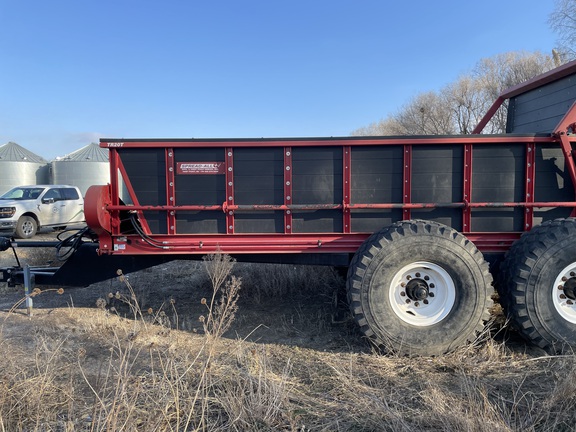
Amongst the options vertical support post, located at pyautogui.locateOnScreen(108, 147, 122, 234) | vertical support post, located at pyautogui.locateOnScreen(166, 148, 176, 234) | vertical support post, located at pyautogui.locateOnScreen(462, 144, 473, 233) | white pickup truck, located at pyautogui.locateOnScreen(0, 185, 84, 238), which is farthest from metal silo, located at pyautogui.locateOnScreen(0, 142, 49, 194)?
vertical support post, located at pyautogui.locateOnScreen(462, 144, 473, 233)

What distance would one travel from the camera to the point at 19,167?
31797 mm

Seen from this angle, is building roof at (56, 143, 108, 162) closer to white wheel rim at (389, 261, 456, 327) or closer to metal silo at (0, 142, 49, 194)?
metal silo at (0, 142, 49, 194)

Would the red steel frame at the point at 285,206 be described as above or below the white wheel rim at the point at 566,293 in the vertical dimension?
above

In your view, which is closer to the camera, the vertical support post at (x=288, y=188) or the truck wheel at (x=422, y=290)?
the truck wheel at (x=422, y=290)

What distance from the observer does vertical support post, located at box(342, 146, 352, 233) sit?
416 cm

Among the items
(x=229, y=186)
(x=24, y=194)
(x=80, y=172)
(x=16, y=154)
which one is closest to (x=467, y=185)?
(x=229, y=186)

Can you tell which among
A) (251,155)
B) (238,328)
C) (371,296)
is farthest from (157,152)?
(371,296)

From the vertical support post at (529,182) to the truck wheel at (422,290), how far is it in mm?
854

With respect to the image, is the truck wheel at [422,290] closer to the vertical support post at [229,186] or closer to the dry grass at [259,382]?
the dry grass at [259,382]

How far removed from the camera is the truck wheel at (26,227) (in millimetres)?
13062

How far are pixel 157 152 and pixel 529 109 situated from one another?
469 cm

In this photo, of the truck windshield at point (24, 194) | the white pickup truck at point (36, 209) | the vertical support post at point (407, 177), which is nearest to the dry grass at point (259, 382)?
the vertical support post at point (407, 177)

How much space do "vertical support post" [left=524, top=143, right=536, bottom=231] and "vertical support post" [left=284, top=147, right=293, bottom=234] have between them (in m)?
2.42

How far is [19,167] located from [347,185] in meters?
35.3
